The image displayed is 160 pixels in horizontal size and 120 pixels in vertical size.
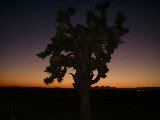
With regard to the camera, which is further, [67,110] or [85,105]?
[67,110]

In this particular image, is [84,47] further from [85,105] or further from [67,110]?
[67,110]

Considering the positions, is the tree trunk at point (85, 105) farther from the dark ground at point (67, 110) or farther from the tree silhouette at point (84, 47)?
the dark ground at point (67, 110)

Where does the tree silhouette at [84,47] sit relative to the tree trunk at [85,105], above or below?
above

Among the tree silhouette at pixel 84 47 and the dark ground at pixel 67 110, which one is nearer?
the tree silhouette at pixel 84 47

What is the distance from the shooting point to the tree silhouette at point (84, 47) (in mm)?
26453

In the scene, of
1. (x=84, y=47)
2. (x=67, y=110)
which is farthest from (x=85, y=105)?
(x=67, y=110)

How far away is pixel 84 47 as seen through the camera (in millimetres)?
27281

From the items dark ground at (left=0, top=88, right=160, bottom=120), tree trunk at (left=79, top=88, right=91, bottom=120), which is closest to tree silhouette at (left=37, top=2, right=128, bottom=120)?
tree trunk at (left=79, top=88, right=91, bottom=120)

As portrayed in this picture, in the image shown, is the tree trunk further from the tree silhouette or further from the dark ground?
the dark ground

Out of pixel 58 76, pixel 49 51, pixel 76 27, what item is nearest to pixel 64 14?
pixel 76 27

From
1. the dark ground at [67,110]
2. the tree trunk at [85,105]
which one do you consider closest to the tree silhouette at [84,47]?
the tree trunk at [85,105]

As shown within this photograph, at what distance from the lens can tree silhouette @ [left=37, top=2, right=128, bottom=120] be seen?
2645 centimetres

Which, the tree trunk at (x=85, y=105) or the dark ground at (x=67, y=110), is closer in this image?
the tree trunk at (x=85, y=105)

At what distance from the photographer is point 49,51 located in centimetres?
2728
